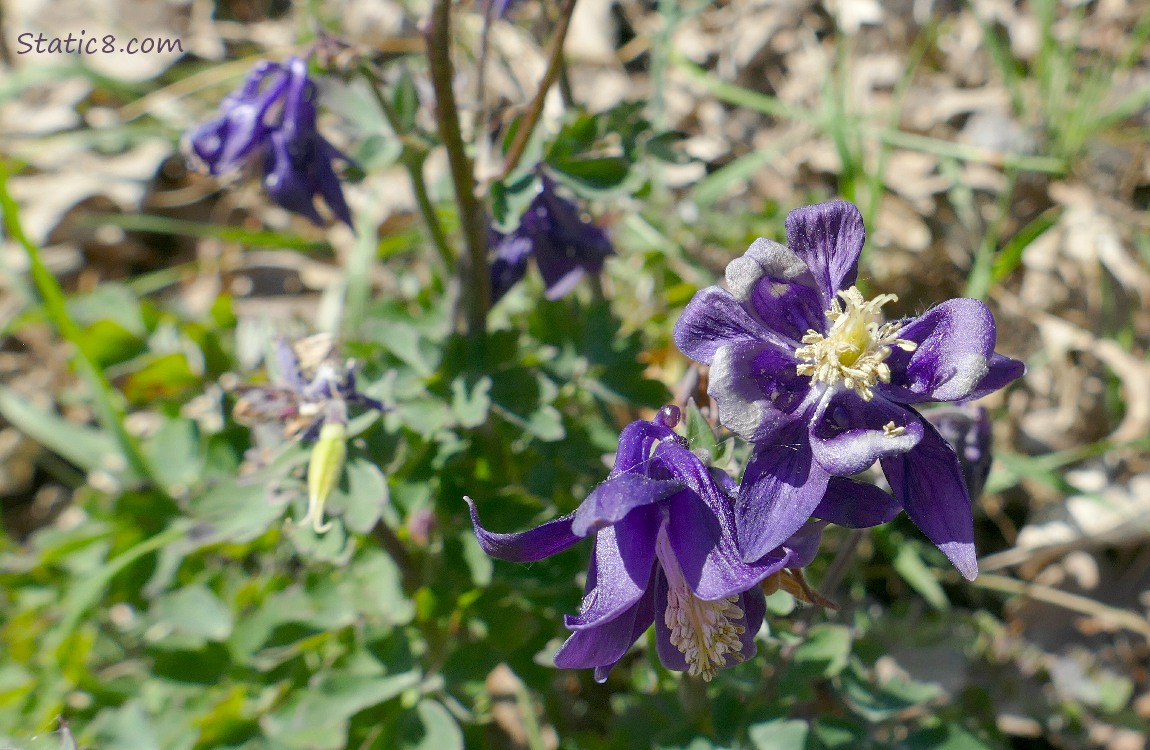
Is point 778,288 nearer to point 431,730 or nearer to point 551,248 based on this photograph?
point 551,248

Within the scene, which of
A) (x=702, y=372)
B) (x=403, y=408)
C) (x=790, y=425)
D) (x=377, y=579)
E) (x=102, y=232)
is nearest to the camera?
(x=790, y=425)

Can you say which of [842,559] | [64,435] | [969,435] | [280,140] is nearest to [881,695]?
[842,559]

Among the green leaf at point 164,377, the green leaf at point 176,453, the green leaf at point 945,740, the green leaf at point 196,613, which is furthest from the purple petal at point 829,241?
the green leaf at point 164,377

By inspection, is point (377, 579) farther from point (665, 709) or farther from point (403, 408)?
point (665, 709)

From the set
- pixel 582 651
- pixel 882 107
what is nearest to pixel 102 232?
pixel 882 107

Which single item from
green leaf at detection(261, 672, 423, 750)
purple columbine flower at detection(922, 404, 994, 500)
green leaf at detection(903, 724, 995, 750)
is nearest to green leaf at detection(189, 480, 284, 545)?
green leaf at detection(261, 672, 423, 750)

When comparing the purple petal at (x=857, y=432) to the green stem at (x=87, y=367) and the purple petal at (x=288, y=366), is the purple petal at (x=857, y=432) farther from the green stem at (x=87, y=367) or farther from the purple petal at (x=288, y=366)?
the green stem at (x=87, y=367)

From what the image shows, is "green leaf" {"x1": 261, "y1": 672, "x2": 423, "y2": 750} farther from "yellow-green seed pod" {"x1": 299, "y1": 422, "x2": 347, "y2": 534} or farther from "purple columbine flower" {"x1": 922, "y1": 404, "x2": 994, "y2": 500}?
"purple columbine flower" {"x1": 922, "y1": 404, "x2": 994, "y2": 500}
